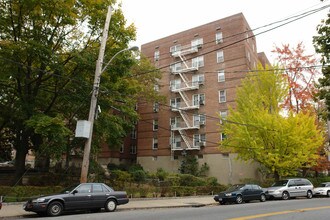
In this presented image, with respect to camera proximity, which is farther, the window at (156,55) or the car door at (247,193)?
the window at (156,55)

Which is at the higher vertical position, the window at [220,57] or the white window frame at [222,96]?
the window at [220,57]

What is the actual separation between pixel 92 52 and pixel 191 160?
902 inches

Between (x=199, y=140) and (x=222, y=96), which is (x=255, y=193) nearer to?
(x=199, y=140)

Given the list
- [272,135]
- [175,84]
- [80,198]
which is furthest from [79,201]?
[175,84]

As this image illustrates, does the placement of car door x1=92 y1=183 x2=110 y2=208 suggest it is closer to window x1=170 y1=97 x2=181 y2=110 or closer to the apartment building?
the apartment building

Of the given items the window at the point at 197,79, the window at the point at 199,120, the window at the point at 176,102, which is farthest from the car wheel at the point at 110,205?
the window at the point at 176,102

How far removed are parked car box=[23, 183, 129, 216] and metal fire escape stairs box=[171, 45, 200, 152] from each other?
84.5ft

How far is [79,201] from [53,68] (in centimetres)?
937

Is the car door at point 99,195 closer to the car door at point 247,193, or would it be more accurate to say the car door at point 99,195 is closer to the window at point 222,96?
the car door at point 247,193

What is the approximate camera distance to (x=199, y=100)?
4194 cm

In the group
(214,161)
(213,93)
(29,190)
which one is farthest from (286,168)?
(29,190)

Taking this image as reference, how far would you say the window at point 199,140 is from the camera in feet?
130

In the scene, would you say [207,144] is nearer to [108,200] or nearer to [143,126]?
[143,126]

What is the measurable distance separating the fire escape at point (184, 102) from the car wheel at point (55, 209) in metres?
28.0
